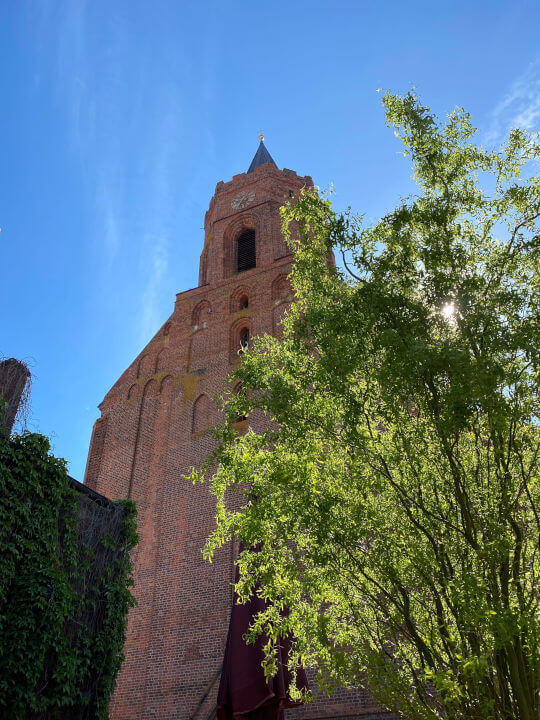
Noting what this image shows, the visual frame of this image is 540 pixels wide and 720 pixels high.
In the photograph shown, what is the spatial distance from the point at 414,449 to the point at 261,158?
2001 centimetres

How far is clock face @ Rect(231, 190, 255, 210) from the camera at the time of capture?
69.4ft

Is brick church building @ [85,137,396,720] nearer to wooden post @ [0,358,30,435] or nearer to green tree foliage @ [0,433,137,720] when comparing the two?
green tree foliage @ [0,433,137,720]

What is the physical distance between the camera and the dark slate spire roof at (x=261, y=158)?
76.2 ft

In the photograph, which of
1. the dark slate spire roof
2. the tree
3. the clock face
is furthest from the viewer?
the dark slate spire roof

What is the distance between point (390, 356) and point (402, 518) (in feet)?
6.34

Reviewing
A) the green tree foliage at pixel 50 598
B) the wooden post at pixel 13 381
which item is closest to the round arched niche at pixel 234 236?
the wooden post at pixel 13 381

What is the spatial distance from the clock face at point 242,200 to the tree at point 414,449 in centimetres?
1364

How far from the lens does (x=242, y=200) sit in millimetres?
21359

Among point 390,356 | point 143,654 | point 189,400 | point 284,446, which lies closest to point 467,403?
point 390,356

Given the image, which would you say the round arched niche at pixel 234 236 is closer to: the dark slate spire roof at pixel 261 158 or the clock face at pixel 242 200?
the clock face at pixel 242 200

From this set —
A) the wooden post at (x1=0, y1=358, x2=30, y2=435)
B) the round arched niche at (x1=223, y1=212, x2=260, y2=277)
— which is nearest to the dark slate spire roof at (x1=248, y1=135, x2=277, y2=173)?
the round arched niche at (x1=223, y1=212, x2=260, y2=277)

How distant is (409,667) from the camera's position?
20.1 feet

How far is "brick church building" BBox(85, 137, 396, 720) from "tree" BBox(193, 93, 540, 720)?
4.74m

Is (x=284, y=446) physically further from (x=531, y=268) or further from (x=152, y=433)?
(x=152, y=433)
